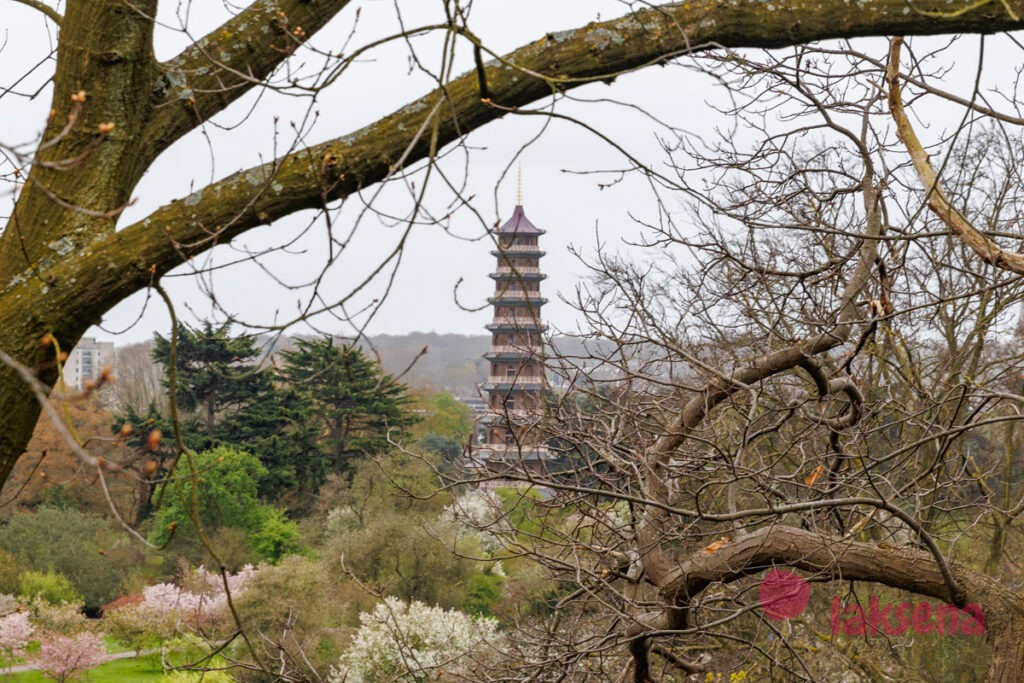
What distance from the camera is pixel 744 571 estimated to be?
350cm

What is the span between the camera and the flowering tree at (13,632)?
58.2 ft

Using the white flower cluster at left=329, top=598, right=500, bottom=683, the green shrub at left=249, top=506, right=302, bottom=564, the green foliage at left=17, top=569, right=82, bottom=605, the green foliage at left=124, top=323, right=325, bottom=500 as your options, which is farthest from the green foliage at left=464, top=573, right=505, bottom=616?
the green foliage at left=17, top=569, right=82, bottom=605

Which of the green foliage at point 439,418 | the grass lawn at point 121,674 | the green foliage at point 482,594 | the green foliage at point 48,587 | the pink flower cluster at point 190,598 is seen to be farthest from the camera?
the green foliage at point 439,418

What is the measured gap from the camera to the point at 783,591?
12.3 feet

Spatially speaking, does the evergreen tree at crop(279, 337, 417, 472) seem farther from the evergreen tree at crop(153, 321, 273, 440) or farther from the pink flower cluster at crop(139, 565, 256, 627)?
the pink flower cluster at crop(139, 565, 256, 627)

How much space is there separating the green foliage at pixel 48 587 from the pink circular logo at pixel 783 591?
19.2 m

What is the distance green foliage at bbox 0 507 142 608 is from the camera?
21125mm

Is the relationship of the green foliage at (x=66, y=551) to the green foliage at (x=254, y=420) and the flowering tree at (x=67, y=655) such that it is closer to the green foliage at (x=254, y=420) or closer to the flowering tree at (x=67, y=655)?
the green foliage at (x=254, y=420)

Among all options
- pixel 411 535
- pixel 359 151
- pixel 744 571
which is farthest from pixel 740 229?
pixel 411 535

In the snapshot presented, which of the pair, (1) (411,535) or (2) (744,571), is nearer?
(2) (744,571)

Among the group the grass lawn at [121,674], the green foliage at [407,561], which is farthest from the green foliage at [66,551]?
the green foliage at [407,561]

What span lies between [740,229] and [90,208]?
28.0 feet

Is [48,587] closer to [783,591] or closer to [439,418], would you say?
[439,418]

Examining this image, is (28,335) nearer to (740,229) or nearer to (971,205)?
(740,229)
